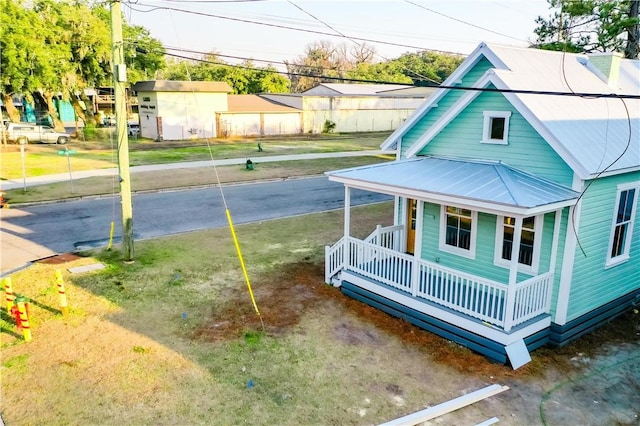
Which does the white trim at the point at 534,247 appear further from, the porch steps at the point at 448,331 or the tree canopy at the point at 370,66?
the tree canopy at the point at 370,66

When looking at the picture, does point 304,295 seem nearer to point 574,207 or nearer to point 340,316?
point 340,316

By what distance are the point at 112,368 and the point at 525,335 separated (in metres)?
7.94

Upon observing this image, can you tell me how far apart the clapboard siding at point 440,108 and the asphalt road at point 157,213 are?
8.27m

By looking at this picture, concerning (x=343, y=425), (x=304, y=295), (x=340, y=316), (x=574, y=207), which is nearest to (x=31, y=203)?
(x=304, y=295)

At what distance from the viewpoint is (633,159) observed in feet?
35.4

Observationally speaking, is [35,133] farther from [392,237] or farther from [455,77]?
[455,77]

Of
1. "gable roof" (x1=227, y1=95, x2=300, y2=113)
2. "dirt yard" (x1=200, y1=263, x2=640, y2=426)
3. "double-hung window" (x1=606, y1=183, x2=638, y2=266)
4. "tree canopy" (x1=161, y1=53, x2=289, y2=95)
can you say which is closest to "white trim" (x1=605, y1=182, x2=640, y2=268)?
"double-hung window" (x1=606, y1=183, x2=638, y2=266)

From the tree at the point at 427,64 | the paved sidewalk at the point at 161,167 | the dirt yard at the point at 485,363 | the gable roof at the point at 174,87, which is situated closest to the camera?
the dirt yard at the point at 485,363

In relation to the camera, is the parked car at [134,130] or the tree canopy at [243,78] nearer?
the parked car at [134,130]

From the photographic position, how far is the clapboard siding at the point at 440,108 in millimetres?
12148

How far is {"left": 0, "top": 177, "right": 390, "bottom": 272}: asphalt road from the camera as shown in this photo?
1661 cm

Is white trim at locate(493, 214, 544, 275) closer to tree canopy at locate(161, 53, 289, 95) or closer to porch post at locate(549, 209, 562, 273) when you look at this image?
porch post at locate(549, 209, 562, 273)

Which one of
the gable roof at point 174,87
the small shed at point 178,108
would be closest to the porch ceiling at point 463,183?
the small shed at point 178,108

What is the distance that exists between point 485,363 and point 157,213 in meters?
15.3
